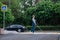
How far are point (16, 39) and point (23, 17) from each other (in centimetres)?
3711

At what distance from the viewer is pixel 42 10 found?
1809 inches

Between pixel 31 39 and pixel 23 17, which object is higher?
pixel 31 39

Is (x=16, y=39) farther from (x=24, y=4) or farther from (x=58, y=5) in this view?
(x=24, y=4)

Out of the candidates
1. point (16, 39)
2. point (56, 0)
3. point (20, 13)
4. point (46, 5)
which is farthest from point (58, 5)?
point (16, 39)

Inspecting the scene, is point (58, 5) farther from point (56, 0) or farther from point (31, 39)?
point (31, 39)

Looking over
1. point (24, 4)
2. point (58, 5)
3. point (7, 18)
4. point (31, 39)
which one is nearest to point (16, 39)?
point (31, 39)

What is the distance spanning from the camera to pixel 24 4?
61094 millimetres

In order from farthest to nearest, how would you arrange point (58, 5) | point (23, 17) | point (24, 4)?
point (24, 4) < point (23, 17) < point (58, 5)

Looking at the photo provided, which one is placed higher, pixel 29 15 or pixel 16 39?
pixel 16 39

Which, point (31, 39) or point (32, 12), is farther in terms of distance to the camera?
point (32, 12)

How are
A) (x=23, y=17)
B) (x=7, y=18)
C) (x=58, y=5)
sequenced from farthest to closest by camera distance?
(x=23, y=17)
(x=58, y=5)
(x=7, y=18)

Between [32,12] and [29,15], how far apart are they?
125cm

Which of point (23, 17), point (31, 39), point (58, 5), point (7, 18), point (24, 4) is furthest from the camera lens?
point (24, 4)

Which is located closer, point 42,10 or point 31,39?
point 31,39
